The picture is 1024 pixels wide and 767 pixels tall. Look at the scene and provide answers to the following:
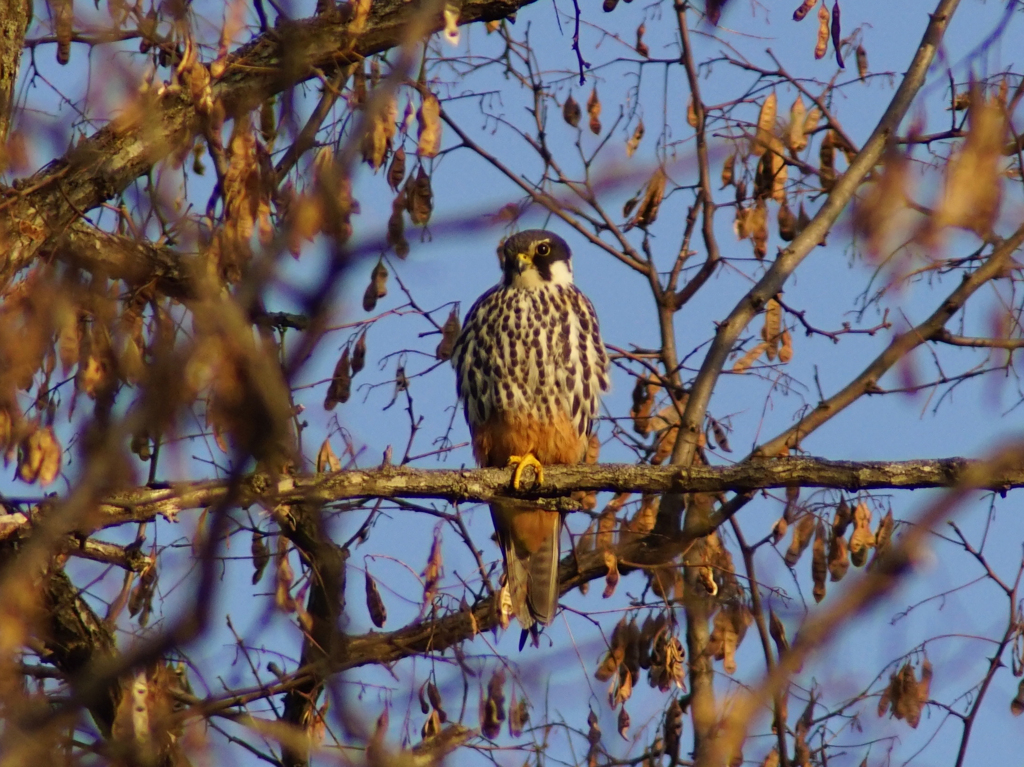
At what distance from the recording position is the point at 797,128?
186 inches

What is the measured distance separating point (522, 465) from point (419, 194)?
997mm

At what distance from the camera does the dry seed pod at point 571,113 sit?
500cm

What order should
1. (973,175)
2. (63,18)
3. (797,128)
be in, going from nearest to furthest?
(973,175) < (63,18) < (797,128)

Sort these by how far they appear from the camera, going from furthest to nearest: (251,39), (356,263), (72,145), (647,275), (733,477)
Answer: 1. (647,275)
2. (251,39)
3. (72,145)
4. (733,477)
5. (356,263)

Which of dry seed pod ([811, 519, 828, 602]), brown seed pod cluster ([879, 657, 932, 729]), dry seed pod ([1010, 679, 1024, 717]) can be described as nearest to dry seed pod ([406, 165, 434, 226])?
dry seed pod ([811, 519, 828, 602])

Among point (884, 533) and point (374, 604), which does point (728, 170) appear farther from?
point (374, 604)

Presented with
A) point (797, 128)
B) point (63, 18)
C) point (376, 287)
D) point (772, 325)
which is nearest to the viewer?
point (63, 18)

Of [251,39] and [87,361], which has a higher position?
[251,39]

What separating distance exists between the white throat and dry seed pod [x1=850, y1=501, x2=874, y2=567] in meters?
1.65

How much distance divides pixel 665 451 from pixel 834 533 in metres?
0.91

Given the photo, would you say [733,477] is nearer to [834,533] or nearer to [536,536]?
[834,533]

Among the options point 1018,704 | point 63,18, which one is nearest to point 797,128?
point 1018,704

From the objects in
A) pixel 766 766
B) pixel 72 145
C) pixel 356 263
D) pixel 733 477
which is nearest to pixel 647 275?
pixel 733 477

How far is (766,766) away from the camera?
436 centimetres
